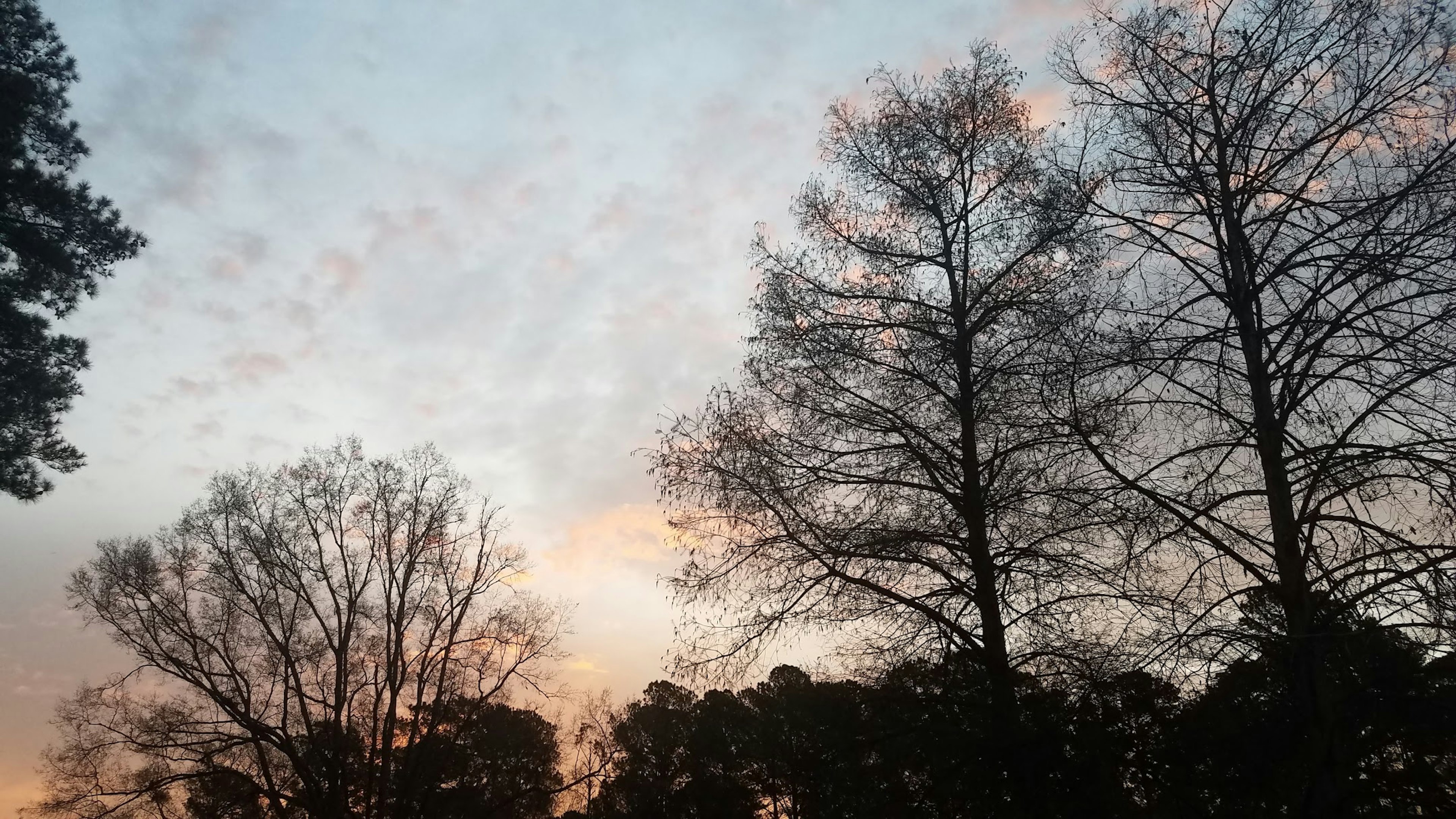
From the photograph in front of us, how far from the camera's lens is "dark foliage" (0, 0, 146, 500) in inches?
459

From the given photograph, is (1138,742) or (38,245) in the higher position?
(38,245)

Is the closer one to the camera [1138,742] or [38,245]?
[1138,742]

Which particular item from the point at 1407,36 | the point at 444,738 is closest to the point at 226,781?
the point at 444,738

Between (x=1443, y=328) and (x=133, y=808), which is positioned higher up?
(x=1443, y=328)

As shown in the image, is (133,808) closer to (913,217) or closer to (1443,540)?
(913,217)

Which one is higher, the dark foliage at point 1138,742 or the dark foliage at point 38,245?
the dark foliage at point 38,245

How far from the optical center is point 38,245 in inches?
466

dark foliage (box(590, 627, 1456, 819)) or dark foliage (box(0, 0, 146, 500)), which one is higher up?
dark foliage (box(0, 0, 146, 500))

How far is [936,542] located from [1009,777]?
8.28ft

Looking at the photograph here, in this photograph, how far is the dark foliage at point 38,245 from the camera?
11.6m

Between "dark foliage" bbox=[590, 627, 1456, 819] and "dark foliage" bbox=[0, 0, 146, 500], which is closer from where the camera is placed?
"dark foliage" bbox=[590, 627, 1456, 819]

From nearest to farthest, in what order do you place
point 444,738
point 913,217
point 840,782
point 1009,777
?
point 1009,777
point 913,217
point 840,782
point 444,738

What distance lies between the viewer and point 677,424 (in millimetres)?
9141

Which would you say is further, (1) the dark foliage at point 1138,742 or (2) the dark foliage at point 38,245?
(2) the dark foliage at point 38,245
